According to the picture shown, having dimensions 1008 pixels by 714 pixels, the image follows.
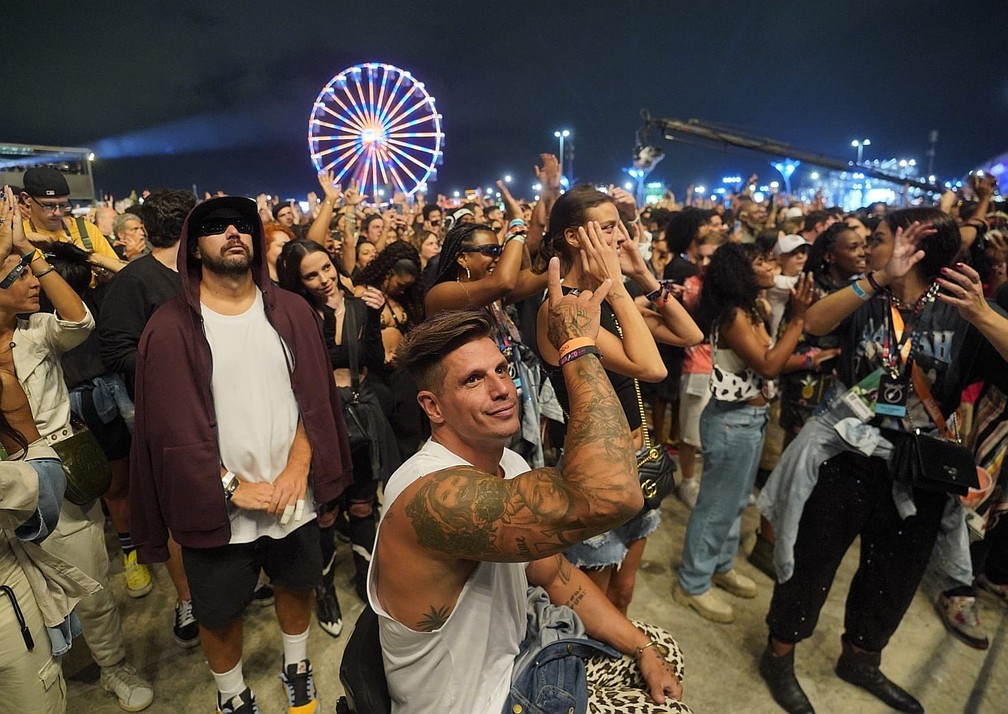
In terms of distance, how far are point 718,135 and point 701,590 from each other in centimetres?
2093

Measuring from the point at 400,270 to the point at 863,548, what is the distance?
2.86 metres

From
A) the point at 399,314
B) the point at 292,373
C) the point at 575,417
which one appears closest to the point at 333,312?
the point at 399,314

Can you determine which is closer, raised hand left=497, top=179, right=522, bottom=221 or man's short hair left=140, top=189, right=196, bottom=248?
man's short hair left=140, top=189, right=196, bottom=248

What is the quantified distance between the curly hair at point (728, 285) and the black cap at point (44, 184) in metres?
3.89

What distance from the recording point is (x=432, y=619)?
125 cm

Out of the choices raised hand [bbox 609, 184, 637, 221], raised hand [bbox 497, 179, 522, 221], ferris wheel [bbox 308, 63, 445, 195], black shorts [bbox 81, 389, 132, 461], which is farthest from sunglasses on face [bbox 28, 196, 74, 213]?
ferris wheel [bbox 308, 63, 445, 195]

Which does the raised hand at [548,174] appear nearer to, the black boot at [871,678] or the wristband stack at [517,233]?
the wristband stack at [517,233]

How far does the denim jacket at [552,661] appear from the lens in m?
1.39

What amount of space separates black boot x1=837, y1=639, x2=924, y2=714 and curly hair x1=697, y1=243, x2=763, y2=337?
1.73 metres

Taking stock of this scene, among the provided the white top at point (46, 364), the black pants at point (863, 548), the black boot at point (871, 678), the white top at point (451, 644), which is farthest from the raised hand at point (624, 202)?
the white top at point (46, 364)

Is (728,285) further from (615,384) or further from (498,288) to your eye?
(498,288)

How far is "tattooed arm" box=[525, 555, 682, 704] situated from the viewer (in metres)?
1.63

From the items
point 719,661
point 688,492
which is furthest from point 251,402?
point 688,492

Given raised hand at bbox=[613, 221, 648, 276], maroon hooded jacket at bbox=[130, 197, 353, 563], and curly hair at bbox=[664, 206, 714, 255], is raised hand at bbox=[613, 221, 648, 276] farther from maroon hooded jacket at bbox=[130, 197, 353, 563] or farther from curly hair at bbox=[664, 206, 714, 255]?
curly hair at bbox=[664, 206, 714, 255]
